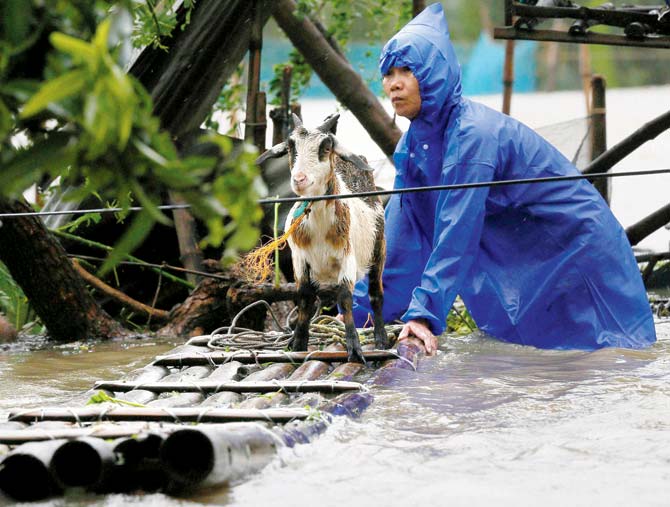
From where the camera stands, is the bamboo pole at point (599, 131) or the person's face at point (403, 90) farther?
the bamboo pole at point (599, 131)

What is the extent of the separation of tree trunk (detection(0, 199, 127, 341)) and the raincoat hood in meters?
2.67

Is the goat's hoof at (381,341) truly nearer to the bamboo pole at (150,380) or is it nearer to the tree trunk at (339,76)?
the bamboo pole at (150,380)

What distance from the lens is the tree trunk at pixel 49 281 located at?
6.47 meters

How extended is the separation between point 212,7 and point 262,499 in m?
5.35

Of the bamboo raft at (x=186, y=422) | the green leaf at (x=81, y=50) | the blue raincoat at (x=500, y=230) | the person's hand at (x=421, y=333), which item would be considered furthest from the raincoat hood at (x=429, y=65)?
the green leaf at (x=81, y=50)

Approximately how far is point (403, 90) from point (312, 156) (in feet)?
3.87

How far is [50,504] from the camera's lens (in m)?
2.90

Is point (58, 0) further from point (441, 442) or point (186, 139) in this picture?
point (186, 139)

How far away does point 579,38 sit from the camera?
20.7ft

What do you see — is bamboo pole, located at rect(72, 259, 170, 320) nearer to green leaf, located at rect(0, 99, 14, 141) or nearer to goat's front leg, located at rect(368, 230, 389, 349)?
goat's front leg, located at rect(368, 230, 389, 349)

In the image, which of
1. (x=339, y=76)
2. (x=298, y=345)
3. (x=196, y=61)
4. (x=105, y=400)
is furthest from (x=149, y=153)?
(x=339, y=76)

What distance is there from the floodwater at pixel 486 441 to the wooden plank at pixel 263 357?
0.20m

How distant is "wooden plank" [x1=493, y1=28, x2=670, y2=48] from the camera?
20.6 feet

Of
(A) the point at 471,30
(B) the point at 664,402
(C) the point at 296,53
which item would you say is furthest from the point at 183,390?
(A) the point at 471,30
